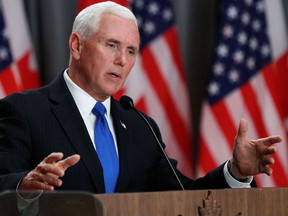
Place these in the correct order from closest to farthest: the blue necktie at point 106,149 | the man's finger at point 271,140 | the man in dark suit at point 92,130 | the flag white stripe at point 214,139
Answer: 1. the man's finger at point 271,140
2. the man in dark suit at point 92,130
3. the blue necktie at point 106,149
4. the flag white stripe at point 214,139

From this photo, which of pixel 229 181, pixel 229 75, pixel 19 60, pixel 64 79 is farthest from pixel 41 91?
pixel 229 75

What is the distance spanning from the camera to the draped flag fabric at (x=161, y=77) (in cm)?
395

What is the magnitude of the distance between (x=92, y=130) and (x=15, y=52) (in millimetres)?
1466

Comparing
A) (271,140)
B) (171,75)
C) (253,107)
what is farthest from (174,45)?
(271,140)

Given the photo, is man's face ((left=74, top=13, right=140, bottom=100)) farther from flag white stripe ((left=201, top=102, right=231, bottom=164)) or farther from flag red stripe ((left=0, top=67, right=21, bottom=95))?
→ flag white stripe ((left=201, top=102, right=231, bottom=164))

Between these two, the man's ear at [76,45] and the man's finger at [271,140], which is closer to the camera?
the man's finger at [271,140]

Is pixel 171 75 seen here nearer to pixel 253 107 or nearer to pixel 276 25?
pixel 253 107

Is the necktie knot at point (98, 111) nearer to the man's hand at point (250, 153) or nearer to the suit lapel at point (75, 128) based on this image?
the suit lapel at point (75, 128)

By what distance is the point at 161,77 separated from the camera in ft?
13.1

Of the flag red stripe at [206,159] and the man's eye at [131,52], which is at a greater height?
the man's eye at [131,52]

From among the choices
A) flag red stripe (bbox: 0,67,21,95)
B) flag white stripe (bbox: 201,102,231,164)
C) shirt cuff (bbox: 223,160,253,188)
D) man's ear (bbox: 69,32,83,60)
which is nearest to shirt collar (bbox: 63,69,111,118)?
man's ear (bbox: 69,32,83,60)

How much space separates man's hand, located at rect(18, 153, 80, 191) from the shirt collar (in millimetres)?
706

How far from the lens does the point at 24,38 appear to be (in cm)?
379

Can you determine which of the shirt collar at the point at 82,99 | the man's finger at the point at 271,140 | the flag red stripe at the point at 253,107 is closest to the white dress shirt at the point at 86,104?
the shirt collar at the point at 82,99
